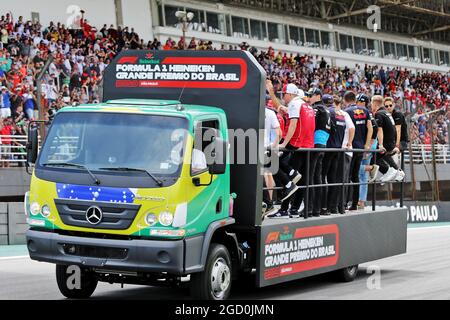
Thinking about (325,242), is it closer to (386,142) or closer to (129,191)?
(386,142)

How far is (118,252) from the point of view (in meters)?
8.80

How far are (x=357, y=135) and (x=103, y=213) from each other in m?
5.38

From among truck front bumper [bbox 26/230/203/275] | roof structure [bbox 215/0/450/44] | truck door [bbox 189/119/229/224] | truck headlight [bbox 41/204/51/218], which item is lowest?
truck front bumper [bbox 26/230/203/275]

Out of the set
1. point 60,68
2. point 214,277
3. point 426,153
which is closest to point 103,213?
point 214,277

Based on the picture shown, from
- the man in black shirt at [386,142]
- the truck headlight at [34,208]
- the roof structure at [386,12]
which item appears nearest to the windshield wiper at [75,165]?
the truck headlight at [34,208]

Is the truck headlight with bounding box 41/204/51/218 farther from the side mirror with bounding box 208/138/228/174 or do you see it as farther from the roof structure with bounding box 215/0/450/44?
the roof structure with bounding box 215/0/450/44

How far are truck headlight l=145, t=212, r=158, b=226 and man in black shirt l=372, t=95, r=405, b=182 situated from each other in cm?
596

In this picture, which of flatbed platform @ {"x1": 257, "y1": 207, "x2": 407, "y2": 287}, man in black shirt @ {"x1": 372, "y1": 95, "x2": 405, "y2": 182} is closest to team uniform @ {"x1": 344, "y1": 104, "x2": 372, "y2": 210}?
flatbed platform @ {"x1": 257, "y1": 207, "x2": 407, "y2": 287}

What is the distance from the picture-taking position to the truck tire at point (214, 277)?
9195 millimetres

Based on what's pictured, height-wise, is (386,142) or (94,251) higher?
(386,142)

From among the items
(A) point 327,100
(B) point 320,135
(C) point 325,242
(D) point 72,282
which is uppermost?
(A) point 327,100

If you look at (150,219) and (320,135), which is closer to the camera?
(150,219)

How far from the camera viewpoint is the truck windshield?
9.02 metres

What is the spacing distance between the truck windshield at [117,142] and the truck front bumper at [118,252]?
2.32ft
